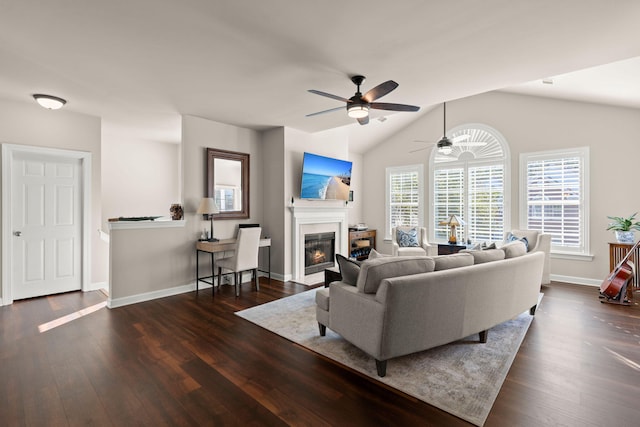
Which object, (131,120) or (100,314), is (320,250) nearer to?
(100,314)

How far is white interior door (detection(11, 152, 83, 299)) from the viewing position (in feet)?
13.4

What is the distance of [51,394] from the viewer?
207 centimetres

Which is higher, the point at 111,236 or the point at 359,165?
the point at 359,165

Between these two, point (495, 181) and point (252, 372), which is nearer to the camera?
point (252, 372)

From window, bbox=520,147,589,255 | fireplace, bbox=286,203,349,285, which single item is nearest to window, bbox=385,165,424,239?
fireplace, bbox=286,203,349,285

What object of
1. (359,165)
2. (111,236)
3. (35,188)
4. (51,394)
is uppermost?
(359,165)

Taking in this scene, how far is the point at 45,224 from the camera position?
14.1 ft

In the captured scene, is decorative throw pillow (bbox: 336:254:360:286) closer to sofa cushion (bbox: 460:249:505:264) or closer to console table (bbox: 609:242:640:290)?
sofa cushion (bbox: 460:249:505:264)

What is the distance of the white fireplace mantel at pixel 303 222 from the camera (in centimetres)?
530

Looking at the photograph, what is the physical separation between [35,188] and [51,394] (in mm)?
3438

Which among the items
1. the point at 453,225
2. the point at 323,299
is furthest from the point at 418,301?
the point at 453,225

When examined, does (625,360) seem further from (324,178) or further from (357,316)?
(324,178)

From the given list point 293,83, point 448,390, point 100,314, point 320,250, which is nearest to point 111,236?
point 100,314

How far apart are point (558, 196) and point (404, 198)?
9.74 ft
